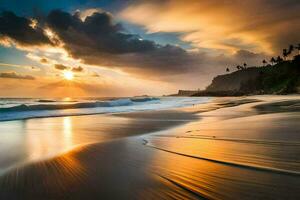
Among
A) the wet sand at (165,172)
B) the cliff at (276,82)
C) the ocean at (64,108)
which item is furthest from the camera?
the cliff at (276,82)

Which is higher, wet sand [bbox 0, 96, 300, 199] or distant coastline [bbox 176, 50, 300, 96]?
distant coastline [bbox 176, 50, 300, 96]

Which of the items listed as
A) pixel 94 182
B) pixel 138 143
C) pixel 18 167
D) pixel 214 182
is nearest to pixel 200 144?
pixel 138 143

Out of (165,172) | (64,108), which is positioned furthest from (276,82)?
(165,172)

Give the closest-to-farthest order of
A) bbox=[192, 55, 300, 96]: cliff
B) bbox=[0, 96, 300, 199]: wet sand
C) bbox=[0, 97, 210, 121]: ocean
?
bbox=[0, 96, 300, 199]: wet sand < bbox=[0, 97, 210, 121]: ocean < bbox=[192, 55, 300, 96]: cliff

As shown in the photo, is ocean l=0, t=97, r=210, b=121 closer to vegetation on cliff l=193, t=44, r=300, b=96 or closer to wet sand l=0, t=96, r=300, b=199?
wet sand l=0, t=96, r=300, b=199

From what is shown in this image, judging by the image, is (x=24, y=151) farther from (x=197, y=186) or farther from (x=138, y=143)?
(x=197, y=186)

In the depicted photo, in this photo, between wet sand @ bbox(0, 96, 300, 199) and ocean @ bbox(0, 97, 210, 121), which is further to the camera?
ocean @ bbox(0, 97, 210, 121)

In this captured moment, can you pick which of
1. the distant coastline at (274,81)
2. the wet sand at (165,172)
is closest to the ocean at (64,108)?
the wet sand at (165,172)

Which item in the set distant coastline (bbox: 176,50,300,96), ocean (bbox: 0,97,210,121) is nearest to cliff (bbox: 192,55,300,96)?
distant coastline (bbox: 176,50,300,96)

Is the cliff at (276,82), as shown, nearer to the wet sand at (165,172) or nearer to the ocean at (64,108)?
the ocean at (64,108)

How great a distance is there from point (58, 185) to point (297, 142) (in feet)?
15.8

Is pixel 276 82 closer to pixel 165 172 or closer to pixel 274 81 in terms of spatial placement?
pixel 274 81

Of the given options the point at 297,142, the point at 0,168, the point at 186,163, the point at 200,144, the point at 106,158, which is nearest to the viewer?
the point at 186,163

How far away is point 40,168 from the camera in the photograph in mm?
4391
